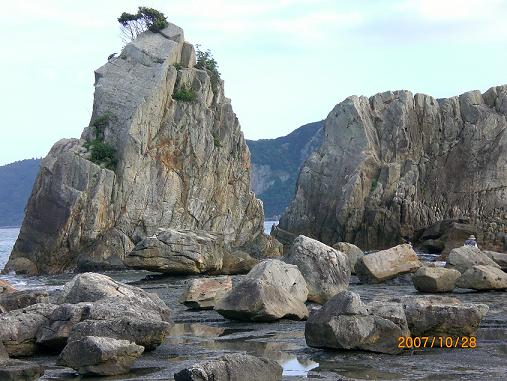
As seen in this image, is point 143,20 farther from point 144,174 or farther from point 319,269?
point 319,269

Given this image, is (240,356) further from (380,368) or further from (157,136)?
(157,136)

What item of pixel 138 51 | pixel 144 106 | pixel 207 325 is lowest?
pixel 207 325

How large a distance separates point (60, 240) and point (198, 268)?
50.1 feet

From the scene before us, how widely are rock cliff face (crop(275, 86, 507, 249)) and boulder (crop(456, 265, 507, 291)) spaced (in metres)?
44.8

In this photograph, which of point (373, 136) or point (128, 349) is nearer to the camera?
point (128, 349)

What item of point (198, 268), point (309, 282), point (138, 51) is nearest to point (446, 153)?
point (138, 51)

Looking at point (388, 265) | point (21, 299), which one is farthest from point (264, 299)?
point (388, 265)

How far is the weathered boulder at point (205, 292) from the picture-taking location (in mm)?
26531

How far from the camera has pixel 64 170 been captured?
55.8m

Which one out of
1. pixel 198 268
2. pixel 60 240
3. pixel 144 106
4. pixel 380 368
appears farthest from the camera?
pixel 144 106

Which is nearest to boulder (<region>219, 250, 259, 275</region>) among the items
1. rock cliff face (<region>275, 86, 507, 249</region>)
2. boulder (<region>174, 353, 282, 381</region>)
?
boulder (<region>174, 353, 282, 381</region>)

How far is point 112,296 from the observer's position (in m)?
20.7

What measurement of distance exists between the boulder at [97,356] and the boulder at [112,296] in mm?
2857

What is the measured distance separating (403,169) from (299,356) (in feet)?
219
